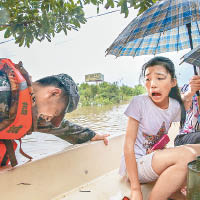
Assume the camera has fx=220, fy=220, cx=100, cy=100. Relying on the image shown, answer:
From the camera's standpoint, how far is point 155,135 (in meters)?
1.22

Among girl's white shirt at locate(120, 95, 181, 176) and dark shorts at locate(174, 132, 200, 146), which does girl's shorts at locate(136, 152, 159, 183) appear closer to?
girl's white shirt at locate(120, 95, 181, 176)

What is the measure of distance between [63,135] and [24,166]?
354 millimetres

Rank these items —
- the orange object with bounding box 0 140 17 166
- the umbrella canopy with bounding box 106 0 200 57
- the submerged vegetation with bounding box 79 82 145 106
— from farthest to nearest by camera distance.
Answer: the submerged vegetation with bounding box 79 82 145 106, the orange object with bounding box 0 140 17 166, the umbrella canopy with bounding box 106 0 200 57

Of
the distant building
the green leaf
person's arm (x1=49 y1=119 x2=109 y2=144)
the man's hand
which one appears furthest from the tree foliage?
the distant building

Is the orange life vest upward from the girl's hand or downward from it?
upward

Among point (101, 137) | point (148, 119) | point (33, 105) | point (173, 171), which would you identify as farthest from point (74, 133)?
point (173, 171)

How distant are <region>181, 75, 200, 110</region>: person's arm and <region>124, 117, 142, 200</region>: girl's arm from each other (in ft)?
1.23

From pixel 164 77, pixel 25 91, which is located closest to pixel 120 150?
pixel 164 77

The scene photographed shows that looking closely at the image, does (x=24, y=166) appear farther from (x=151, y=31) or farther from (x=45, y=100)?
(x=151, y=31)

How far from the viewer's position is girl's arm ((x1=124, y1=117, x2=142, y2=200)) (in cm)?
108

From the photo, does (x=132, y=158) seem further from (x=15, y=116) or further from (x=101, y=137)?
(x=15, y=116)

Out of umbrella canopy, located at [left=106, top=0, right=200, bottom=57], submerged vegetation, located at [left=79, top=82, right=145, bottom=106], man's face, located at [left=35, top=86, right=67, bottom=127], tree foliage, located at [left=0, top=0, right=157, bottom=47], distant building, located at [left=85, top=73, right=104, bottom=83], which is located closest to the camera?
umbrella canopy, located at [left=106, top=0, right=200, bottom=57]

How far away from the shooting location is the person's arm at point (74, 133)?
4.60 ft

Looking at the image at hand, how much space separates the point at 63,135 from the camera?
4.75 feet
